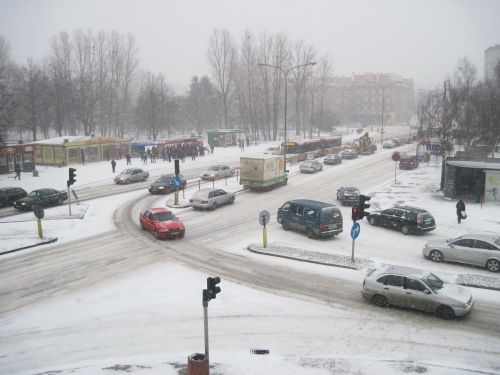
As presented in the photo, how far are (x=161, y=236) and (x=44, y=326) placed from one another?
8.99 metres

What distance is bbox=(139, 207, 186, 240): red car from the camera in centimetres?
2222

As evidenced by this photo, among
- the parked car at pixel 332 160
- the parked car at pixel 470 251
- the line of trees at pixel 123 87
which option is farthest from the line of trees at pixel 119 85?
the parked car at pixel 470 251

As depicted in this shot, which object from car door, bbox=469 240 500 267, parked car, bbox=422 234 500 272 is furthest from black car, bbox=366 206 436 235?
car door, bbox=469 240 500 267

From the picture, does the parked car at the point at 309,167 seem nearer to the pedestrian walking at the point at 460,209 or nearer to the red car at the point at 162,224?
the pedestrian walking at the point at 460,209

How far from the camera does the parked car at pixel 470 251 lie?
1781 centimetres

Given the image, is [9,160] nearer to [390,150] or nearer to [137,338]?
[137,338]

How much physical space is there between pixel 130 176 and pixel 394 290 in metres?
28.1

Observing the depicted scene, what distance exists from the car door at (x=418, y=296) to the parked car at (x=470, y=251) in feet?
17.6

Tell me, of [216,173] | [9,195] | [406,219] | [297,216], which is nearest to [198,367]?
[297,216]

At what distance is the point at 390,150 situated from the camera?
68.0 meters

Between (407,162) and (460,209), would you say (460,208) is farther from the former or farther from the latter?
(407,162)

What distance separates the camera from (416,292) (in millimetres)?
14070

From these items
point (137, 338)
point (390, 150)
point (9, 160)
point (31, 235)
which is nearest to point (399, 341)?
point (137, 338)

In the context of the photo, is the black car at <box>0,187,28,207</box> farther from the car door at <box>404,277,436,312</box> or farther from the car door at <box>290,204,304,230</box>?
the car door at <box>404,277,436,312</box>
